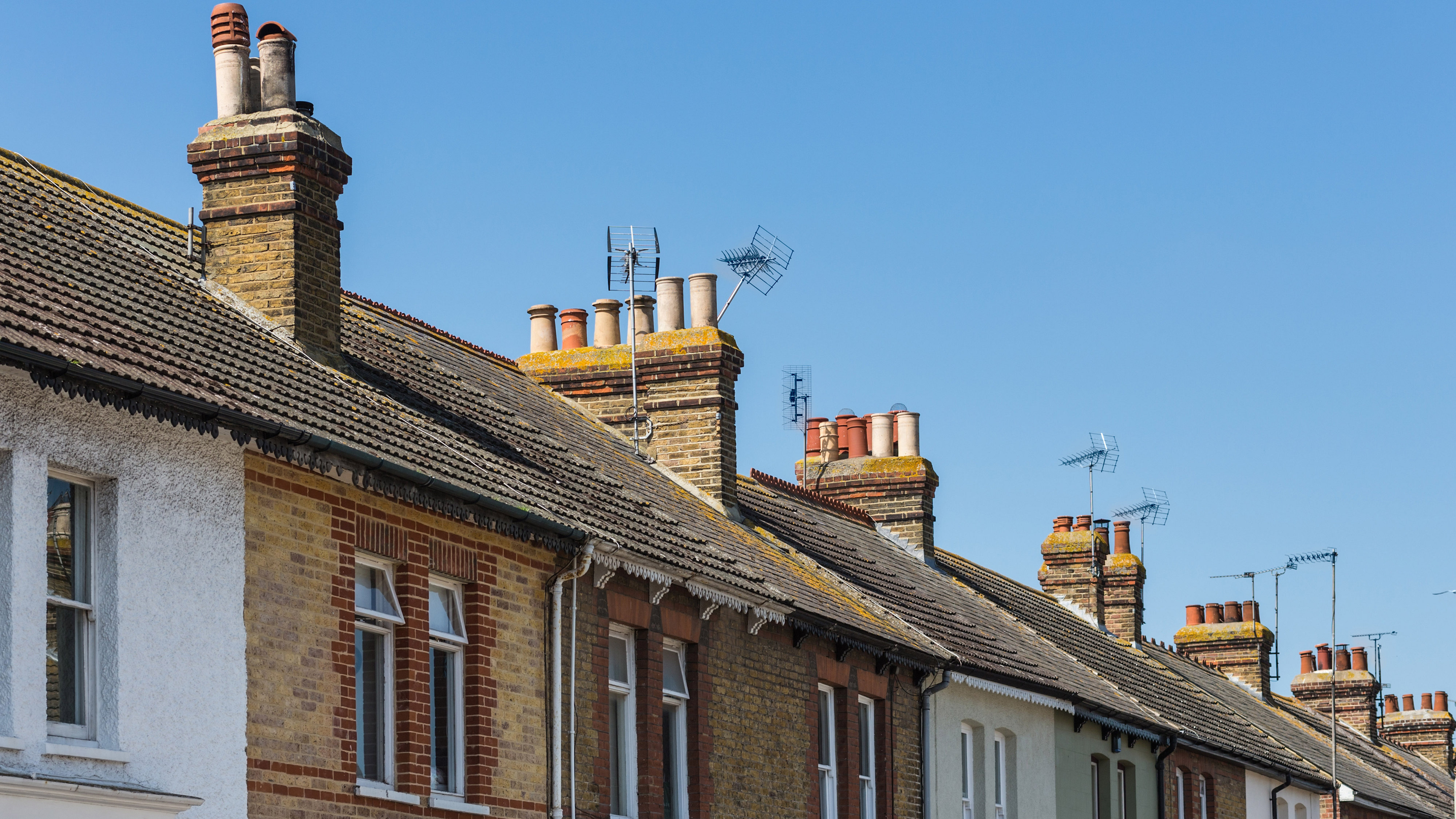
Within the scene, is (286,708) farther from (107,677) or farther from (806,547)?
(806,547)

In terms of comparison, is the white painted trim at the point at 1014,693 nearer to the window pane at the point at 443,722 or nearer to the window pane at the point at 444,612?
the window pane at the point at 444,612

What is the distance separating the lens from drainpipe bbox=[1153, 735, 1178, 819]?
109ft

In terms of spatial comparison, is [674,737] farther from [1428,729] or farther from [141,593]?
[1428,729]

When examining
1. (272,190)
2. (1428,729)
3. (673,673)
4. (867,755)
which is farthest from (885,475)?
(1428,729)

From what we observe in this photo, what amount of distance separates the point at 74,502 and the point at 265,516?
5.45ft

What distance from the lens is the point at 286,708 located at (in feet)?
45.8

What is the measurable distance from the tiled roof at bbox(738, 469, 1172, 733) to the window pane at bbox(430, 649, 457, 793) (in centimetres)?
1044

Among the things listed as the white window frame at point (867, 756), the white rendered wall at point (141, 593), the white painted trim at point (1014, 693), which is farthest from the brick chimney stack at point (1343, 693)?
the white rendered wall at point (141, 593)

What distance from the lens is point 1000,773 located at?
28.3 meters

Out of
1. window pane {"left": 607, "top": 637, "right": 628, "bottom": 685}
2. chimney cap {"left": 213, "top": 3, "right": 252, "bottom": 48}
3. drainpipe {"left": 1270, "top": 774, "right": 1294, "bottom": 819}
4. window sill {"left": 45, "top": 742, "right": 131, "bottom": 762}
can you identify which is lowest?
drainpipe {"left": 1270, "top": 774, "right": 1294, "bottom": 819}

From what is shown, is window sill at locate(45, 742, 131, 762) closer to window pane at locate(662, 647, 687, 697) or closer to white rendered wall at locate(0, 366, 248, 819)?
white rendered wall at locate(0, 366, 248, 819)

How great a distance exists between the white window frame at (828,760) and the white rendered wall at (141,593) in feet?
34.9

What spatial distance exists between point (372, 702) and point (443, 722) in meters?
0.93

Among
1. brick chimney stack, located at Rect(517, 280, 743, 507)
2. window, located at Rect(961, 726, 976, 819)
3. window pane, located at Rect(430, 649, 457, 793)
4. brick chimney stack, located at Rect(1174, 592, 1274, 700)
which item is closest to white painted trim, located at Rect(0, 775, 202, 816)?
window pane, located at Rect(430, 649, 457, 793)
